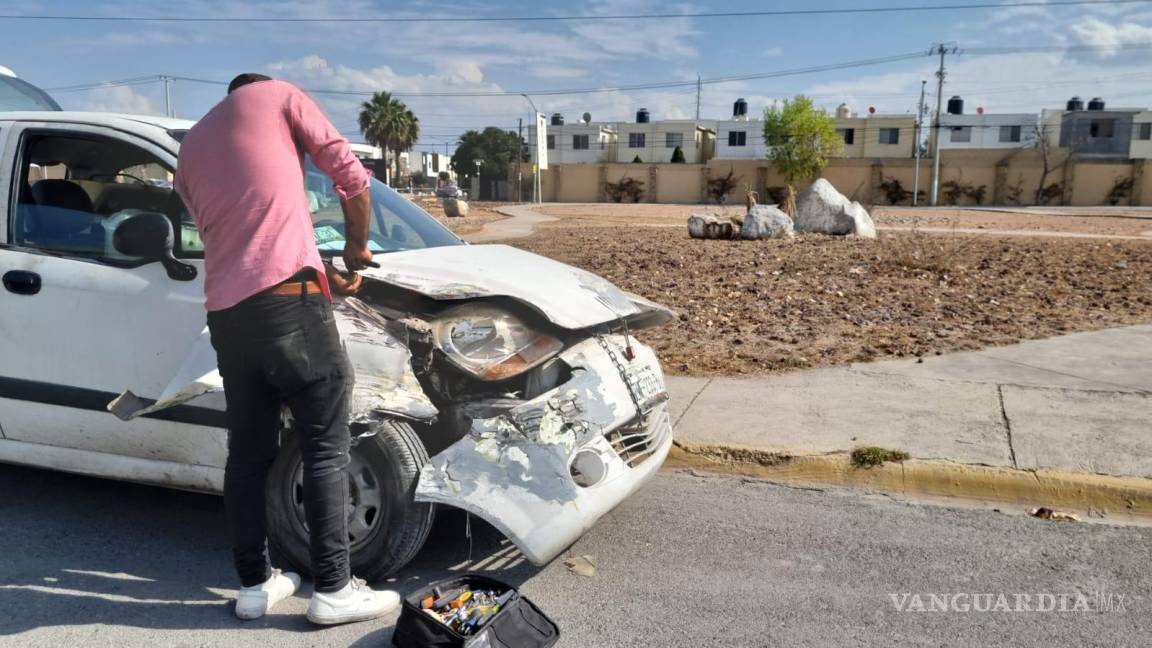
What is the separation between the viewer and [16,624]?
10.7 ft

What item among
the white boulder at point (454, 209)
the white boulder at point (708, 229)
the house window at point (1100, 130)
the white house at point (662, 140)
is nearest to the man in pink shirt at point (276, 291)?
the white boulder at point (708, 229)

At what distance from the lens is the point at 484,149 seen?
9669 centimetres

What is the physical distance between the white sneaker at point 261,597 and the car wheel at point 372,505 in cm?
15

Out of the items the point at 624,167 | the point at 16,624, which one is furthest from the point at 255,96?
the point at 624,167

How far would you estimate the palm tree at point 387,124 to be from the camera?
252 ft

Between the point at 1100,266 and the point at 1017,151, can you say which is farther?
the point at 1017,151

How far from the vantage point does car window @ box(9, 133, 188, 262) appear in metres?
4.09

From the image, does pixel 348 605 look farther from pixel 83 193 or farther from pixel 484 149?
pixel 484 149

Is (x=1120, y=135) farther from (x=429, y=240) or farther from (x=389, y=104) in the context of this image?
(x=429, y=240)

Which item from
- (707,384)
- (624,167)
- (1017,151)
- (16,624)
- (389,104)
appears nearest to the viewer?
(16,624)

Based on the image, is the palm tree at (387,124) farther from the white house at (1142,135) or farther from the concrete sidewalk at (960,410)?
the concrete sidewalk at (960,410)

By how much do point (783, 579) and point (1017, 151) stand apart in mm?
69594

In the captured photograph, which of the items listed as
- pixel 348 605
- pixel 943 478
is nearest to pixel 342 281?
pixel 348 605

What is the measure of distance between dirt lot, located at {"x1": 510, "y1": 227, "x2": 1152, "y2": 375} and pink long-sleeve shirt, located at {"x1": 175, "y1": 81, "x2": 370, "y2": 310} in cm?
438
